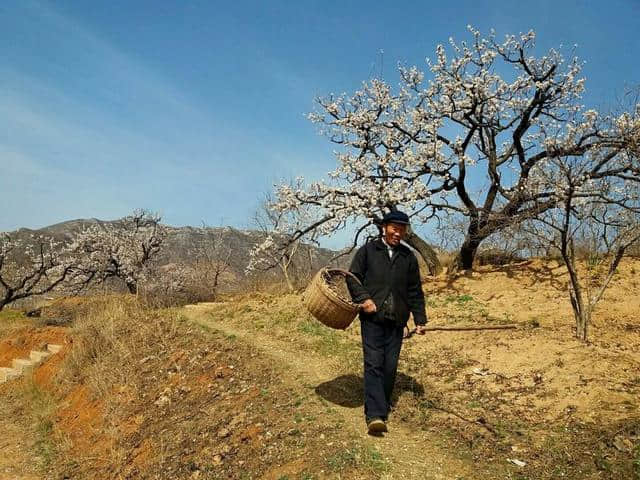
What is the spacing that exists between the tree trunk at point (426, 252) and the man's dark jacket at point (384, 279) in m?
8.90

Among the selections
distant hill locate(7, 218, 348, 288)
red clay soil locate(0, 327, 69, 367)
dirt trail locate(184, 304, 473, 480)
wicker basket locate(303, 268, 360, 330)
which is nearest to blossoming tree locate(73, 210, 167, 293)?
distant hill locate(7, 218, 348, 288)

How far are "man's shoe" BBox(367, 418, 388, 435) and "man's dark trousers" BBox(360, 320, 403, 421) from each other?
0.22 feet

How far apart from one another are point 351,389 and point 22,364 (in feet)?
39.2

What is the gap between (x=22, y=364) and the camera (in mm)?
14445

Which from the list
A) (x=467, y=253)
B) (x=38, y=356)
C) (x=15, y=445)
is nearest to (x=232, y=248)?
(x=38, y=356)

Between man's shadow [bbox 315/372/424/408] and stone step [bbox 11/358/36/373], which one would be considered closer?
man's shadow [bbox 315/372/424/408]

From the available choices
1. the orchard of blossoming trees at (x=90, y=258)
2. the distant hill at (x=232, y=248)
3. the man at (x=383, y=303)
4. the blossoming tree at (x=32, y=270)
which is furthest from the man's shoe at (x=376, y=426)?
the orchard of blossoming trees at (x=90, y=258)

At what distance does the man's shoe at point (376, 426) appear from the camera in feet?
17.0

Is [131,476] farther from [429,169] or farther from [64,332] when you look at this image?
[64,332]

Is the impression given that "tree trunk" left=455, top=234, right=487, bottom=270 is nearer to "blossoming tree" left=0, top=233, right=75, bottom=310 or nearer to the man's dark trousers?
the man's dark trousers

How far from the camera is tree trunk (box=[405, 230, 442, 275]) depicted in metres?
14.4

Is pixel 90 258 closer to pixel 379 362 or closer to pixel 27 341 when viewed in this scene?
pixel 27 341

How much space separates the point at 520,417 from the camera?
5.50 metres

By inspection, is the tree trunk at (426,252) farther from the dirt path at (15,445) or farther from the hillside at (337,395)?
the dirt path at (15,445)
